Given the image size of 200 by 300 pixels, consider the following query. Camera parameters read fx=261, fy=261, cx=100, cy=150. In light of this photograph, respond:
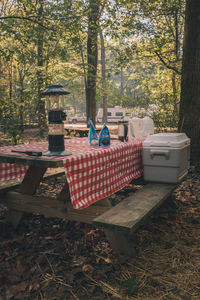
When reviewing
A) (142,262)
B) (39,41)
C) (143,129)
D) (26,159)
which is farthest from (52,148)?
(39,41)

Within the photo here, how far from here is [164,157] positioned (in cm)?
319

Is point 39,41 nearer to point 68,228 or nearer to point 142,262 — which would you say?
point 68,228

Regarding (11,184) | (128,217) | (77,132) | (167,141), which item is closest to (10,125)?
(11,184)

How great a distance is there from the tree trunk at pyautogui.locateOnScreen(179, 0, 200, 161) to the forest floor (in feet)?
7.18

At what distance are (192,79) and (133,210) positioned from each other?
370 cm

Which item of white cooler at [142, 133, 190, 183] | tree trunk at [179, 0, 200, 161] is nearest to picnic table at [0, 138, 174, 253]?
white cooler at [142, 133, 190, 183]

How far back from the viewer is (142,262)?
8.07ft

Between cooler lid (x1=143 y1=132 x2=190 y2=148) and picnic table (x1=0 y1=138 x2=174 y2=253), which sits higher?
cooler lid (x1=143 y1=132 x2=190 y2=148)

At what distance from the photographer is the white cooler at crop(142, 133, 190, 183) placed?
3.15 metres

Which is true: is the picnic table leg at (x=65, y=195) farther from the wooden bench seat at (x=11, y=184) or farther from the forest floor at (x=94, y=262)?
the wooden bench seat at (x=11, y=184)

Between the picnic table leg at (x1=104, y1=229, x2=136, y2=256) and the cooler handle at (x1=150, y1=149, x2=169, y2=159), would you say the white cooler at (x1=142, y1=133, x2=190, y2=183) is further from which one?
the picnic table leg at (x1=104, y1=229, x2=136, y2=256)

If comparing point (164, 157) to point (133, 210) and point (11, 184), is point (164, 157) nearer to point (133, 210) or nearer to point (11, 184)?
point (133, 210)

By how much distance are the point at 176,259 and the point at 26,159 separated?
5.60ft

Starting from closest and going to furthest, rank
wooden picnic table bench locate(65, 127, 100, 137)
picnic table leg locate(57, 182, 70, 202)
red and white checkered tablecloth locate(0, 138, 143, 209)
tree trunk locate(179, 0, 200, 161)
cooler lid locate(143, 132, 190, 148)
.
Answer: red and white checkered tablecloth locate(0, 138, 143, 209), picnic table leg locate(57, 182, 70, 202), cooler lid locate(143, 132, 190, 148), tree trunk locate(179, 0, 200, 161), wooden picnic table bench locate(65, 127, 100, 137)
